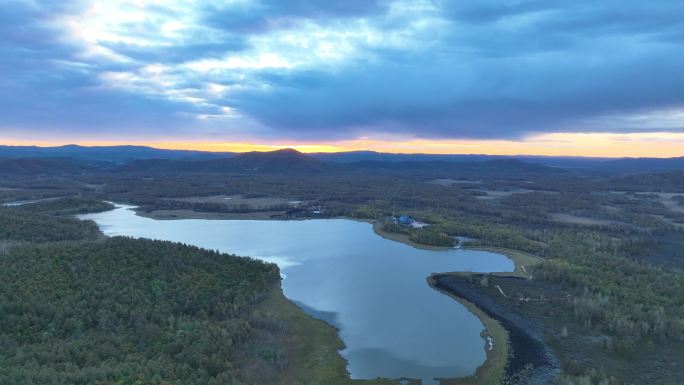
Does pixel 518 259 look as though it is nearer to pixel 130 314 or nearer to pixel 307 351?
pixel 307 351

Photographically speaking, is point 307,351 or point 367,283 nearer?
point 307,351

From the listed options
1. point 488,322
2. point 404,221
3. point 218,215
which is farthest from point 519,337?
point 218,215

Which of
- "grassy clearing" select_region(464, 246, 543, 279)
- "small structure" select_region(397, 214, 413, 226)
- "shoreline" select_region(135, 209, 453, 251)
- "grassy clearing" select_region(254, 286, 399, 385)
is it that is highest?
"small structure" select_region(397, 214, 413, 226)

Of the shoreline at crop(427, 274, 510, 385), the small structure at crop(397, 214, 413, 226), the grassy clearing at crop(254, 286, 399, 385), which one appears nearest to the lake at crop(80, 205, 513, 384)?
the shoreline at crop(427, 274, 510, 385)

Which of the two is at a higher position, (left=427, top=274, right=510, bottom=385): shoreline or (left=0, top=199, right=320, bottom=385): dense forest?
(left=0, top=199, right=320, bottom=385): dense forest

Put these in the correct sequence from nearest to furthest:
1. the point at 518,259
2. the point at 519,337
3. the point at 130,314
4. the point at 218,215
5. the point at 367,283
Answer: the point at 130,314, the point at 519,337, the point at 367,283, the point at 518,259, the point at 218,215

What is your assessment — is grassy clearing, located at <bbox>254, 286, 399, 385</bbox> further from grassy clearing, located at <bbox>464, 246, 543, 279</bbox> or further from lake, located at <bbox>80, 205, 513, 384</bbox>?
grassy clearing, located at <bbox>464, 246, 543, 279</bbox>
